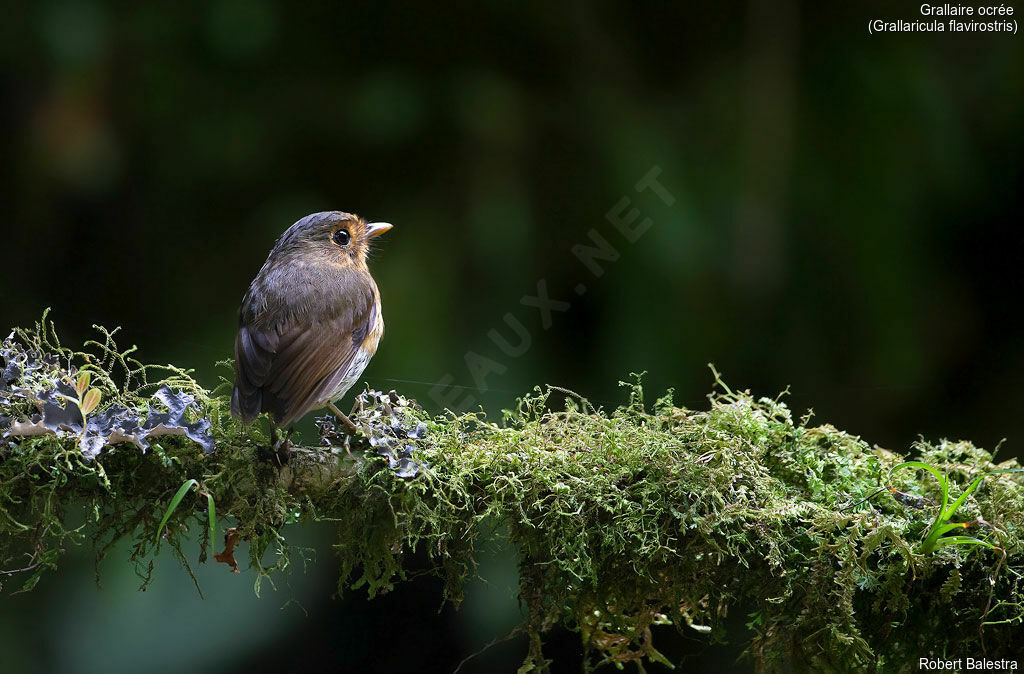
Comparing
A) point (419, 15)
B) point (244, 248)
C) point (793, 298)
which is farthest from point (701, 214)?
point (244, 248)

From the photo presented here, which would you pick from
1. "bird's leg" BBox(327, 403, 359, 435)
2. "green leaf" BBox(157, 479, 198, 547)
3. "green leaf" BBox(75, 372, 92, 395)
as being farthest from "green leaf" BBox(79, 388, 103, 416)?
"bird's leg" BBox(327, 403, 359, 435)

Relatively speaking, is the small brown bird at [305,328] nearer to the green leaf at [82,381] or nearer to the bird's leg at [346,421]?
the bird's leg at [346,421]

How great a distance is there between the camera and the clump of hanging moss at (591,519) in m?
1.56

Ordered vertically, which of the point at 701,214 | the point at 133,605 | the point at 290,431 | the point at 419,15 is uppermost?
the point at 419,15

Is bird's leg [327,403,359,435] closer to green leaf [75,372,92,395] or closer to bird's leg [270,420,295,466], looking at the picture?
bird's leg [270,420,295,466]

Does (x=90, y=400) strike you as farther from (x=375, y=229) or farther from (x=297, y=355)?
(x=375, y=229)

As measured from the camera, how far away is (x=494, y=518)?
1.60 m

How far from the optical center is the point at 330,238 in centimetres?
220

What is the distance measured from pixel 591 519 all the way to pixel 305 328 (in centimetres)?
63

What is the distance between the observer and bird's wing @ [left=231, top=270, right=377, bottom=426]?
161cm

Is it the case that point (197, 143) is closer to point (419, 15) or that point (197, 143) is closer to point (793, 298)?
point (419, 15)

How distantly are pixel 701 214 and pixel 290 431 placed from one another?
180 centimetres

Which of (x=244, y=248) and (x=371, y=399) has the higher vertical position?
(x=244, y=248)

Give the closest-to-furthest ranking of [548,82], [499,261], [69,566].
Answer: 1. [69,566]
2. [499,261]
3. [548,82]
